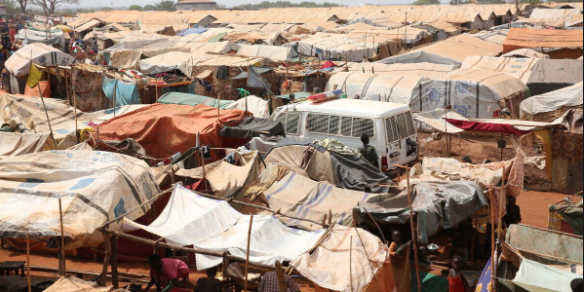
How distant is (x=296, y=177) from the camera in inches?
390

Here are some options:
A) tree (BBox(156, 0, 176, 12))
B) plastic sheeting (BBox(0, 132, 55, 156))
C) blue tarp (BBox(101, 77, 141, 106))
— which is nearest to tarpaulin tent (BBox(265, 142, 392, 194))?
plastic sheeting (BBox(0, 132, 55, 156))

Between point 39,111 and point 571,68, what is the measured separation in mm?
14083

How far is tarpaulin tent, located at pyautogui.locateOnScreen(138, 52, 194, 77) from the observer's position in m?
20.6

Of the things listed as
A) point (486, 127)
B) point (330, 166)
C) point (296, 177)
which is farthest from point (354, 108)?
point (296, 177)

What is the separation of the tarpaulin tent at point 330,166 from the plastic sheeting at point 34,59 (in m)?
13.2

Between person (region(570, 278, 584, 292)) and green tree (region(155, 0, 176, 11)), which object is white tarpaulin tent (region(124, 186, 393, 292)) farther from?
green tree (region(155, 0, 176, 11))

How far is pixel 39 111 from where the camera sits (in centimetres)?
1352

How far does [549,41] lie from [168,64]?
14.1 metres

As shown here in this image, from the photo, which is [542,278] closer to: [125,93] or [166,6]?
[125,93]

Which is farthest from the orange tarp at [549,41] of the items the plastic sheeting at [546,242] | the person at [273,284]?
the person at [273,284]

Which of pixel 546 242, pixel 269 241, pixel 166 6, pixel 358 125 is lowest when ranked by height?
pixel 269 241

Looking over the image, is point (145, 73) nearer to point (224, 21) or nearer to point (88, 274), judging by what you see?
point (88, 274)

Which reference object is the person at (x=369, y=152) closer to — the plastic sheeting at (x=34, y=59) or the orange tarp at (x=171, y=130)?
the orange tarp at (x=171, y=130)

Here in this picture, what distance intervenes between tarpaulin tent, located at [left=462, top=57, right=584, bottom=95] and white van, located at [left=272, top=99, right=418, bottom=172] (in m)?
6.96
